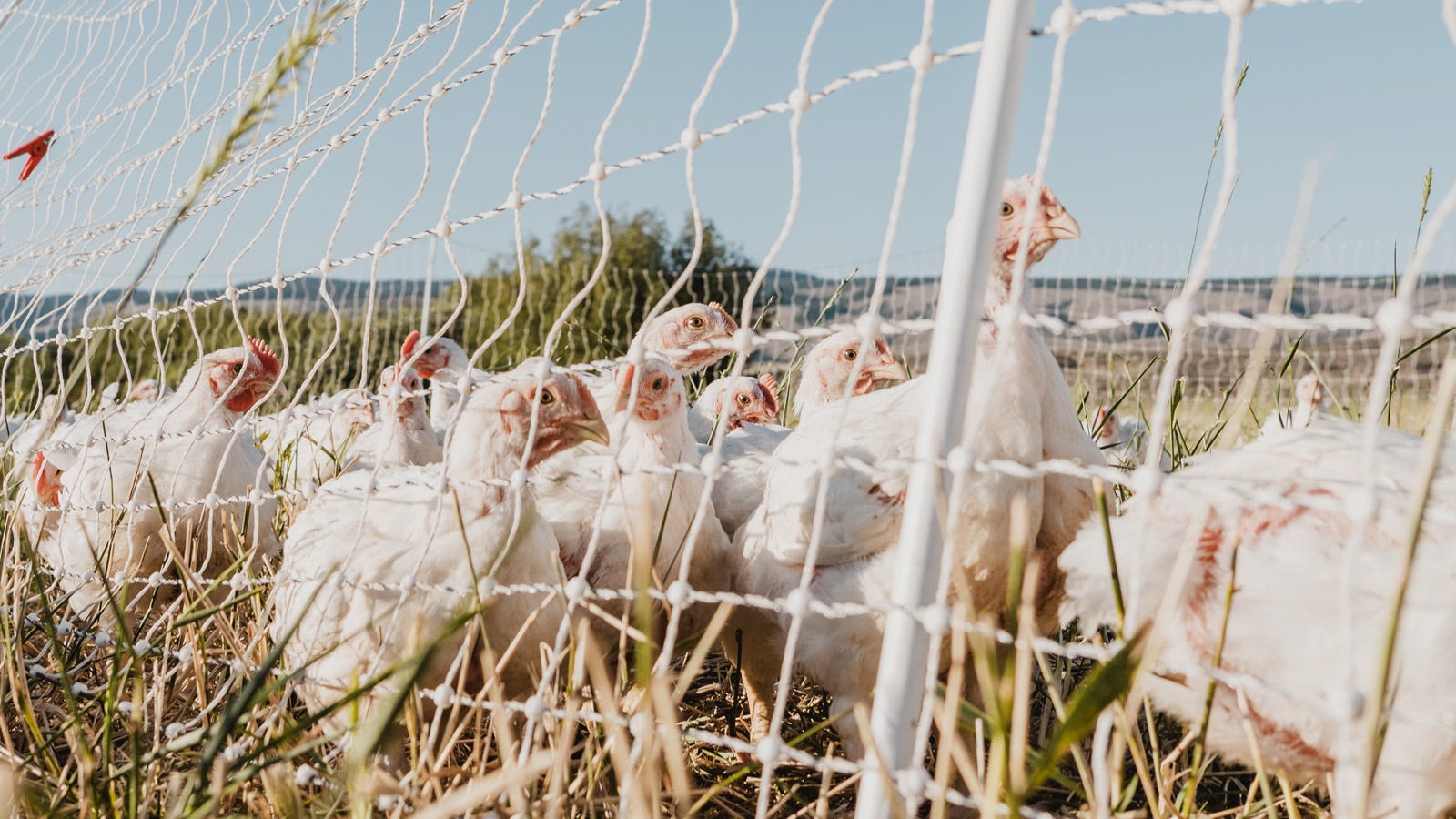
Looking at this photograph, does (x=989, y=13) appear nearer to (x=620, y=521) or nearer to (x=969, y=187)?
(x=969, y=187)

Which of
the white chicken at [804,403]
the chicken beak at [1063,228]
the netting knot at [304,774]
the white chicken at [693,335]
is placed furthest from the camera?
the white chicken at [693,335]

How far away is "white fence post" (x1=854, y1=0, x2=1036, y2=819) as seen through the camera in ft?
3.94

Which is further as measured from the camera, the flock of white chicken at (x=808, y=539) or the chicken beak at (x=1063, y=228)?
the chicken beak at (x=1063, y=228)

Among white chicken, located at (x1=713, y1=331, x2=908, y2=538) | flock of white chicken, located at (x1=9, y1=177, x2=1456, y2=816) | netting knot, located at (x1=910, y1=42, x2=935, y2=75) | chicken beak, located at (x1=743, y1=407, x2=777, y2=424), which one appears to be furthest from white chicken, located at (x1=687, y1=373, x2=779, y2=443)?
netting knot, located at (x1=910, y1=42, x2=935, y2=75)

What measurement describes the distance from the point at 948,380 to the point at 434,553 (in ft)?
4.33

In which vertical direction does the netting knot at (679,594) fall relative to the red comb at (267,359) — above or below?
below

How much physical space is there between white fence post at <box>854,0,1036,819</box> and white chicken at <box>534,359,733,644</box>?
1.16m

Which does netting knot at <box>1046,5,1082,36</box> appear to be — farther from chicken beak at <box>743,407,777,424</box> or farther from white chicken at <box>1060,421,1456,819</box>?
chicken beak at <box>743,407,777,424</box>

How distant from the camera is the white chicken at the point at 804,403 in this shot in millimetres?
3051

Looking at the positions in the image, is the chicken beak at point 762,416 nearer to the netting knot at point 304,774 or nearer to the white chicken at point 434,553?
the white chicken at point 434,553

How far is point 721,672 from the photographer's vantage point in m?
2.98

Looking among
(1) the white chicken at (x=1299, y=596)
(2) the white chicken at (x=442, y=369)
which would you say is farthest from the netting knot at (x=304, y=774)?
(2) the white chicken at (x=442, y=369)

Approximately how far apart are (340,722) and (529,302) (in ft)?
52.3

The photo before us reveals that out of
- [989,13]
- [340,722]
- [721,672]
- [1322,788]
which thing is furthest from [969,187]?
[721,672]
